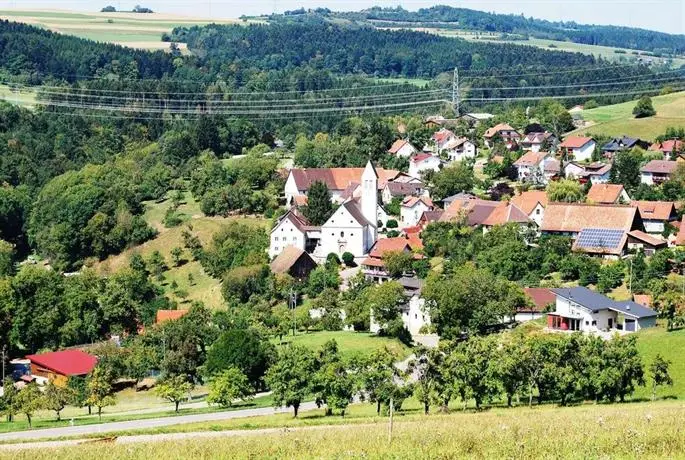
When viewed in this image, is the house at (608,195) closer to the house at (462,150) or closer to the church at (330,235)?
the church at (330,235)

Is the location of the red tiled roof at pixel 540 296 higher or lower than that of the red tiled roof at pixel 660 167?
lower

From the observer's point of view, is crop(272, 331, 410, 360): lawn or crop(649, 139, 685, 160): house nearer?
crop(272, 331, 410, 360): lawn

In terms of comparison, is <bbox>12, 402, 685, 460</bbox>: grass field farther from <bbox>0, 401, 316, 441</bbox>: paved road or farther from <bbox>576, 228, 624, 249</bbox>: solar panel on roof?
<bbox>576, 228, 624, 249</bbox>: solar panel on roof

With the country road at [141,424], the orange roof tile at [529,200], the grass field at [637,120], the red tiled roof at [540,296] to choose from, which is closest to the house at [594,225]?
the orange roof tile at [529,200]

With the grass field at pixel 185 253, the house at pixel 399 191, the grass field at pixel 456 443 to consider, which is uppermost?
the grass field at pixel 456 443

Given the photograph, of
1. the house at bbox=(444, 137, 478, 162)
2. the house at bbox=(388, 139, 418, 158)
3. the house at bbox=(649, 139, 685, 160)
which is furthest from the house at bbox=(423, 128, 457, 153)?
the house at bbox=(649, 139, 685, 160)

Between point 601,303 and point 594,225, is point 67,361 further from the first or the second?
point 594,225
